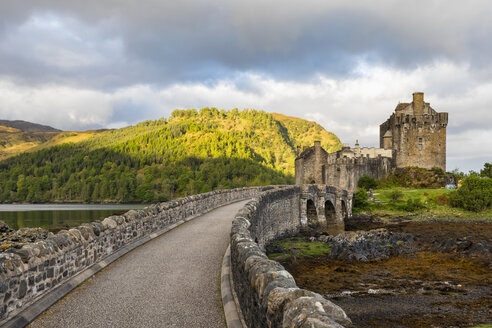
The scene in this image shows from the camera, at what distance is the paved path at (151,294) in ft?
18.8

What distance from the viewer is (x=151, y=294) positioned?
22.4 ft

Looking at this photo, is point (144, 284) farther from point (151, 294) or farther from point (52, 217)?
point (52, 217)

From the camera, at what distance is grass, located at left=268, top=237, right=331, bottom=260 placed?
815 inches

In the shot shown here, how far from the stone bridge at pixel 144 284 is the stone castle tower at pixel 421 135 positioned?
47678mm

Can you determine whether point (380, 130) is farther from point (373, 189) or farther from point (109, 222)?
point (109, 222)

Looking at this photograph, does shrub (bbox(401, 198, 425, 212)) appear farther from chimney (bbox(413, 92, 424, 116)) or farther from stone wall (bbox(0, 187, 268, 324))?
stone wall (bbox(0, 187, 268, 324))

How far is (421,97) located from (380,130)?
8599 mm

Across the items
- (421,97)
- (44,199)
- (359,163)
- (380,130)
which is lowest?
(44,199)

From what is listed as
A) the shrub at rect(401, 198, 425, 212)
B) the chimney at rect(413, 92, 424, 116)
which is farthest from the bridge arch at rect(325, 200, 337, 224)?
the chimney at rect(413, 92, 424, 116)

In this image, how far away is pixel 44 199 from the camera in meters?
114

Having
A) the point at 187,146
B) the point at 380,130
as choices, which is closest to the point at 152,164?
the point at 187,146

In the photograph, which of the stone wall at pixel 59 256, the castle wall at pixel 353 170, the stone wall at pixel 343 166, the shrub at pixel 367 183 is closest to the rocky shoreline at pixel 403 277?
the stone wall at pixel 59 256

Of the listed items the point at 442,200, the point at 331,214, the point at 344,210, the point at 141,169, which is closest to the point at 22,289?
the point at 331,214

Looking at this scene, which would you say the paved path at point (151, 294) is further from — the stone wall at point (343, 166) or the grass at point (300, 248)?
the stone wall at point (343, 166)
